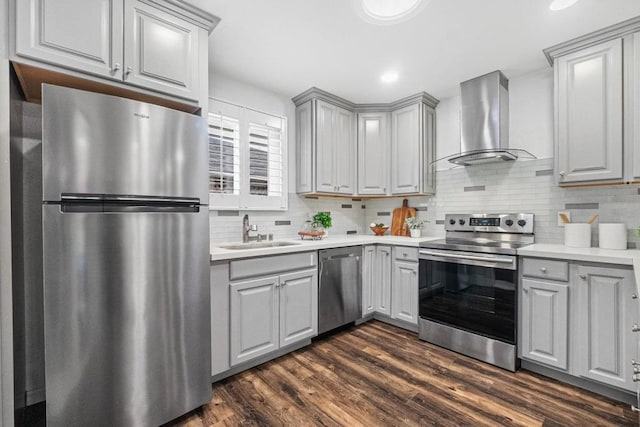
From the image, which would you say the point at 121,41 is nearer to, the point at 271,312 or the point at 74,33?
the point at 74,33

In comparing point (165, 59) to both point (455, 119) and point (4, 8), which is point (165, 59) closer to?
point (4, 8)

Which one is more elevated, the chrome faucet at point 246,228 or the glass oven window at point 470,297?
the chrome faucet at point 246,228

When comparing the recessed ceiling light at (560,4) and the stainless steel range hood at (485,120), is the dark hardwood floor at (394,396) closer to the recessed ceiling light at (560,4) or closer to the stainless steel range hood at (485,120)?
the stainless steel range hood at (485,120)

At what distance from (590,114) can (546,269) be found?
119 centimetres

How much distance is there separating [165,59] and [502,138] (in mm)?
2756

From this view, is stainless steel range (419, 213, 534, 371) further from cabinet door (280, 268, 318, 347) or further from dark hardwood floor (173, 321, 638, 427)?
cabinet door (280, 268, 318, 347)

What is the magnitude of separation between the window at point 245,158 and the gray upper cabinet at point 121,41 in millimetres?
843

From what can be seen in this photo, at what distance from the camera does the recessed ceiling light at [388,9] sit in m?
1.80

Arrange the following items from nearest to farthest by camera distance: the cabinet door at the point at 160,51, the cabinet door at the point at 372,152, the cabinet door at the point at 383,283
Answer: the cabinet door at the point at 160,51
the cabinet door at the point at 383,283
the cabinet door at the point at 372,152

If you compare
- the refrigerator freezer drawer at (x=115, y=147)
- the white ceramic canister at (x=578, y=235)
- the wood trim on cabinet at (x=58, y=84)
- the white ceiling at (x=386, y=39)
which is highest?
the white ceiling at (x=386, y=39)

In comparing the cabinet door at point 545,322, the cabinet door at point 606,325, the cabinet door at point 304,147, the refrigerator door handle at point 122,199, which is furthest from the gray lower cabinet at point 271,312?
the cabinet door at point 606,325

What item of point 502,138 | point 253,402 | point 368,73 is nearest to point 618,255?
point 502,138

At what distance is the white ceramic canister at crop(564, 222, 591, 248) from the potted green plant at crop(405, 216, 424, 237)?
1.30m

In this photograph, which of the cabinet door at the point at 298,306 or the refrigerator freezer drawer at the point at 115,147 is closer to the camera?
the refrigerator freezer drawer at the point at 115,147
